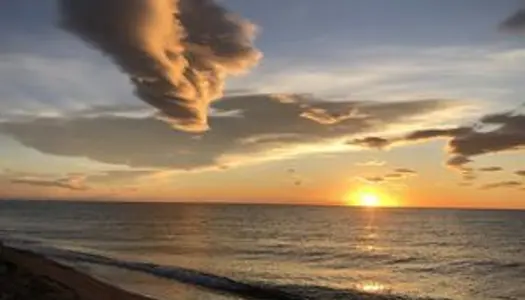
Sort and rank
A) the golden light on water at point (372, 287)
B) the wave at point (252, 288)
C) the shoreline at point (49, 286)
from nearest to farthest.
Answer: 1. the shoreline at point (49, 286)
2. the wave at point (252, 288)
3. the golden light on water at point (372, 287)

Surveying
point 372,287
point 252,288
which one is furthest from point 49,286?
point 372,287

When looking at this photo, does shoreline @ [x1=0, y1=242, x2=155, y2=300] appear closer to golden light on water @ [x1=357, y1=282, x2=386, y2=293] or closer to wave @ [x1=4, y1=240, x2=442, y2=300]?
wave @ [x1=4, y1=240, x2=442, y2=300]

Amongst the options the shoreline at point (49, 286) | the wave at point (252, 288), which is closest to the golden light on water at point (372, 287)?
the wave at point (252, 288)

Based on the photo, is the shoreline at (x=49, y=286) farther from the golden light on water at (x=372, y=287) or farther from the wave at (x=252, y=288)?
the golden light on water at (x=372, y=287)

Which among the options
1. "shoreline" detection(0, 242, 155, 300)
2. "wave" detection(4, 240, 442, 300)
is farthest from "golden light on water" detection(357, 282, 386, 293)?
"shoreline" detection(0, 242, 155, 300)

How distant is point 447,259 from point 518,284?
2142 cm

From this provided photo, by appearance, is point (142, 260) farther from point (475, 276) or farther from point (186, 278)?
point (475, 276)

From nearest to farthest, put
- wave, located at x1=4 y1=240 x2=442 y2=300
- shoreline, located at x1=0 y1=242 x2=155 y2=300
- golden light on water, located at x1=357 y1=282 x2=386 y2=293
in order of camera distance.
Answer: shoreline, located at x1=0 y1=242 x2=155 y2=300
wave, located at x1=4 y1=240 x2=442 y2=300
golden light on water, located at x1=357 y1=282 x2=386 y2=293

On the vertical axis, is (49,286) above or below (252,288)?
above

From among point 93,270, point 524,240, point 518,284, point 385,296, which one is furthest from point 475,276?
point 524,240

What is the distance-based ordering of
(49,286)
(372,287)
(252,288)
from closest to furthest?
(49,286)
(252,288)
(372,287)

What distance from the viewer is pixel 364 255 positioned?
64.4m

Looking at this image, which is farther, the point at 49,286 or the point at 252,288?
the point at 252,288

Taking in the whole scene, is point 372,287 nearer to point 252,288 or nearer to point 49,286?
point 252,288
